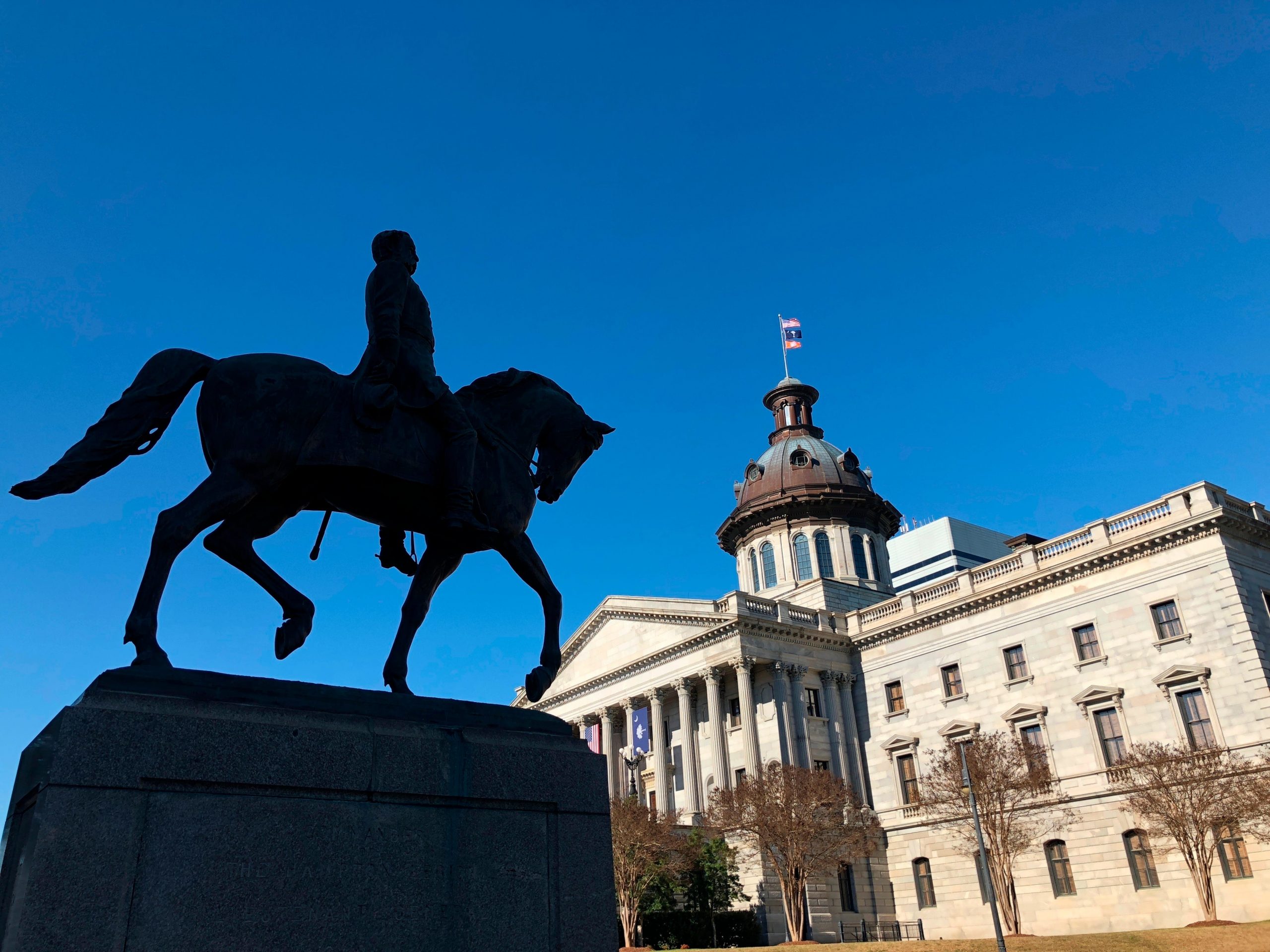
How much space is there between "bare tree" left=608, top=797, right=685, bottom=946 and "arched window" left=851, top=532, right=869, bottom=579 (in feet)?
95.9

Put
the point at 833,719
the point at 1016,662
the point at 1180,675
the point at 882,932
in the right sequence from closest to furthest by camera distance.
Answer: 1. the point at 1180,675
2. the point at 1016,662
3. the point at 882,932
4. the point at 833,719

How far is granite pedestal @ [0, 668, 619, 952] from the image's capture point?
5020 mm

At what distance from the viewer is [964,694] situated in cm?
4997

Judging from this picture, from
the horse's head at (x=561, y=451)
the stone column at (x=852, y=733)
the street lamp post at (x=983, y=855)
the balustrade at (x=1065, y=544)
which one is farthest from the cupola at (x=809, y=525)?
the horse's head at (x=561, y=451)

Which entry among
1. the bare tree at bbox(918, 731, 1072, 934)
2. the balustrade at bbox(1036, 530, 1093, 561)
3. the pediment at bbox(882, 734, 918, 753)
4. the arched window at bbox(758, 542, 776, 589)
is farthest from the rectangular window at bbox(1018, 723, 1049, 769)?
the arched window at bbox(758, 542, 776, 589)

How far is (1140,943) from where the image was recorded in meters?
27.5

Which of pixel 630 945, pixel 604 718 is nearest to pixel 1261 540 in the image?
pixel 630 945

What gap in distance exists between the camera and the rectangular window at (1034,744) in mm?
42781

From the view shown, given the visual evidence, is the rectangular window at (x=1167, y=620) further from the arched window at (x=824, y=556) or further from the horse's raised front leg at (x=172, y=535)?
the horse's raised front leg at (x=172, y=535)

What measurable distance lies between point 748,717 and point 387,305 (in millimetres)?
48144

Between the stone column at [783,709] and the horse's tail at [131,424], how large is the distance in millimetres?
47943

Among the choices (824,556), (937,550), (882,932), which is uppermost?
(937,550)

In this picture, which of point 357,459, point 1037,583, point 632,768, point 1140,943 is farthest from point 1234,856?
point 357,459

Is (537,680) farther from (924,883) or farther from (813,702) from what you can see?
(813,702)
